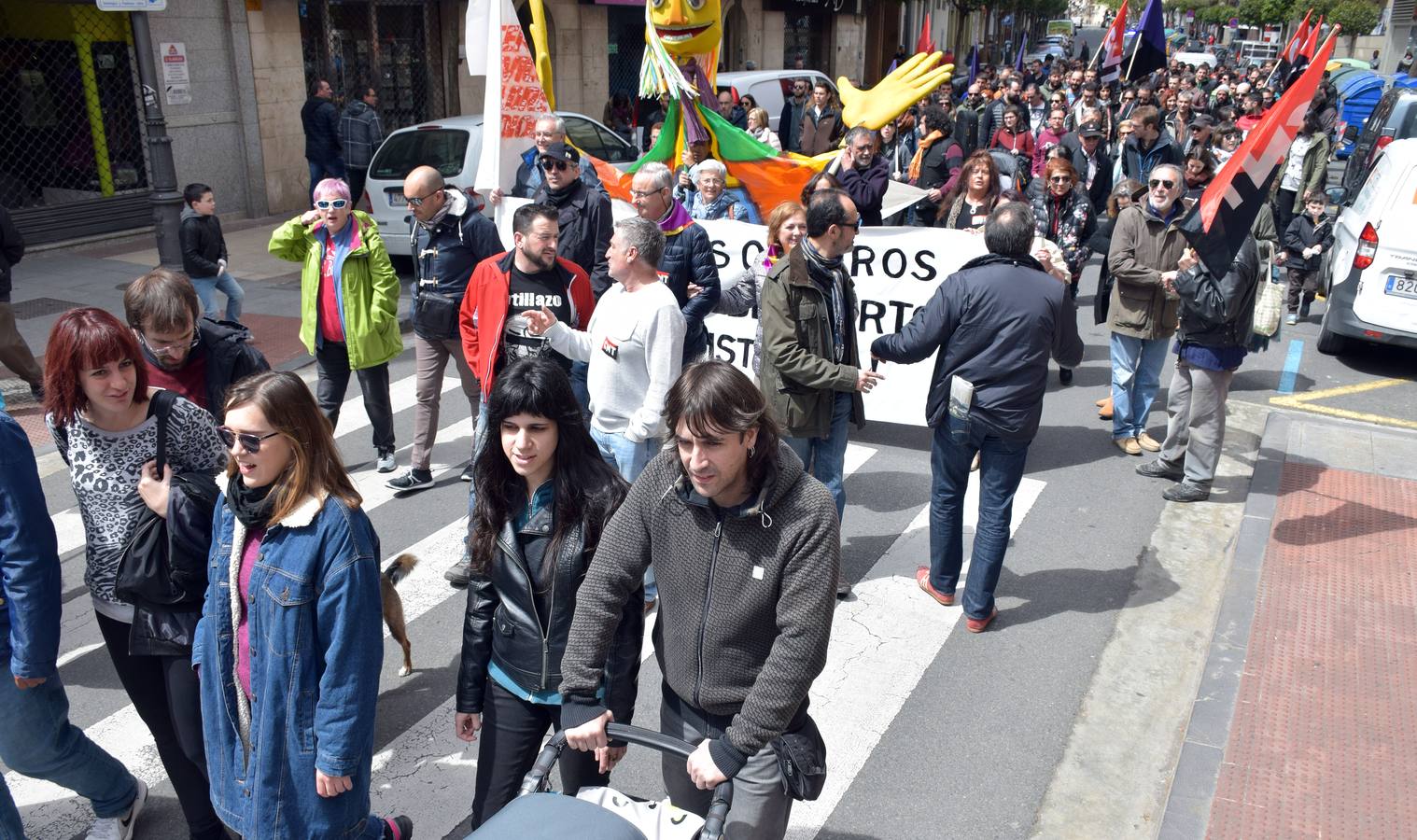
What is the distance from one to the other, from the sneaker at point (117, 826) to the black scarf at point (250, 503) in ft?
5.59

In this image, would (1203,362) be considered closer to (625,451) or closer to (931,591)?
(931,591)

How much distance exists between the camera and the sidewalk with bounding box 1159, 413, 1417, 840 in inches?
160

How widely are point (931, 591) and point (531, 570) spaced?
3.04 metres

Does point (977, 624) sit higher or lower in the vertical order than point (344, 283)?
lower

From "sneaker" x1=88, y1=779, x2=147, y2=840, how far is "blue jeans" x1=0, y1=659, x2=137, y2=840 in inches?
1.1

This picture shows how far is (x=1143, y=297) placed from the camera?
7262 millimetres

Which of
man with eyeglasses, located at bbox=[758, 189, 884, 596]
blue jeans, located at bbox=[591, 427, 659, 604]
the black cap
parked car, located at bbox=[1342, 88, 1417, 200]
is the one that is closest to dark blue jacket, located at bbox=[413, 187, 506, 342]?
the black cap

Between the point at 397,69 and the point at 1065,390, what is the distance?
1362cm

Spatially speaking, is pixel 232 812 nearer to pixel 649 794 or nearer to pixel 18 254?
pixel 649 794

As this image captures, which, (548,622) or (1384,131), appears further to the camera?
(1384,131)

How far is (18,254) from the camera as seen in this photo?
808 cm

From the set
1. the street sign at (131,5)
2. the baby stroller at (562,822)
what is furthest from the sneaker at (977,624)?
the street sign at (131,5)

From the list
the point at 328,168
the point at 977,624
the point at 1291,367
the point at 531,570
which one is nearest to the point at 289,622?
the point at 531,570

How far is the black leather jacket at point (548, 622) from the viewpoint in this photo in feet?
9.95
